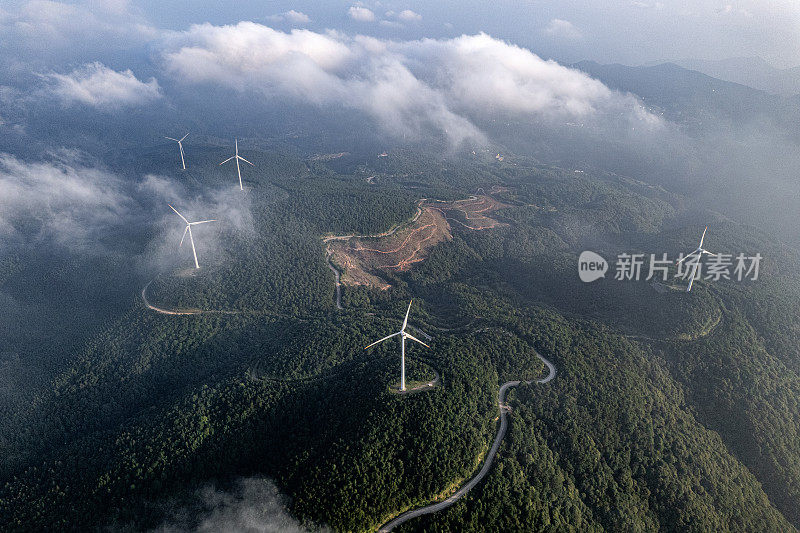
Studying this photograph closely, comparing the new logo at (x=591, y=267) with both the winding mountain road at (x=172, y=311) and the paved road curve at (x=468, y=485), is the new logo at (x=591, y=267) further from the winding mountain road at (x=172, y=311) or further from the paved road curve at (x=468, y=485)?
the winding mountain road at (x=172, y=311)

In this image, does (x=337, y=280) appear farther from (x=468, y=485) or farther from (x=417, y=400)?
(x=468, y=485)

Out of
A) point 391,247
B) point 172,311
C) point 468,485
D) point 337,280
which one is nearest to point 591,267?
point 391,247

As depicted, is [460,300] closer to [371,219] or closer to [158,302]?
[371,219]

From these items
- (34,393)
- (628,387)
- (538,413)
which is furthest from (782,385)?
(34,393)

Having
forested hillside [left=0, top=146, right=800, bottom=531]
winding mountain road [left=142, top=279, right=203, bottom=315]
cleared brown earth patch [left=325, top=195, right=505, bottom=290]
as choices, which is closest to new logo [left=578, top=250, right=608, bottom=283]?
forested hillside [left=0, top=146, right=800, bottom=531]

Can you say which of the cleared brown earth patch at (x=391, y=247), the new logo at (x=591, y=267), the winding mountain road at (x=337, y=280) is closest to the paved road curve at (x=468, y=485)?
the winding mountain road at (x=337, y=280)

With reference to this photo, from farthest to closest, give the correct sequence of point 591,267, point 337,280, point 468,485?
point 591,267
point 337,280
point 468,485

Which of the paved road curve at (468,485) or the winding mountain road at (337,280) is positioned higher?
the paved road curve at (468,485)

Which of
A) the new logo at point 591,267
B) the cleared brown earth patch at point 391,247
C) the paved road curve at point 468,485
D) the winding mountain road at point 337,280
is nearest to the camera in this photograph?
the paved road curve at point 468,485
